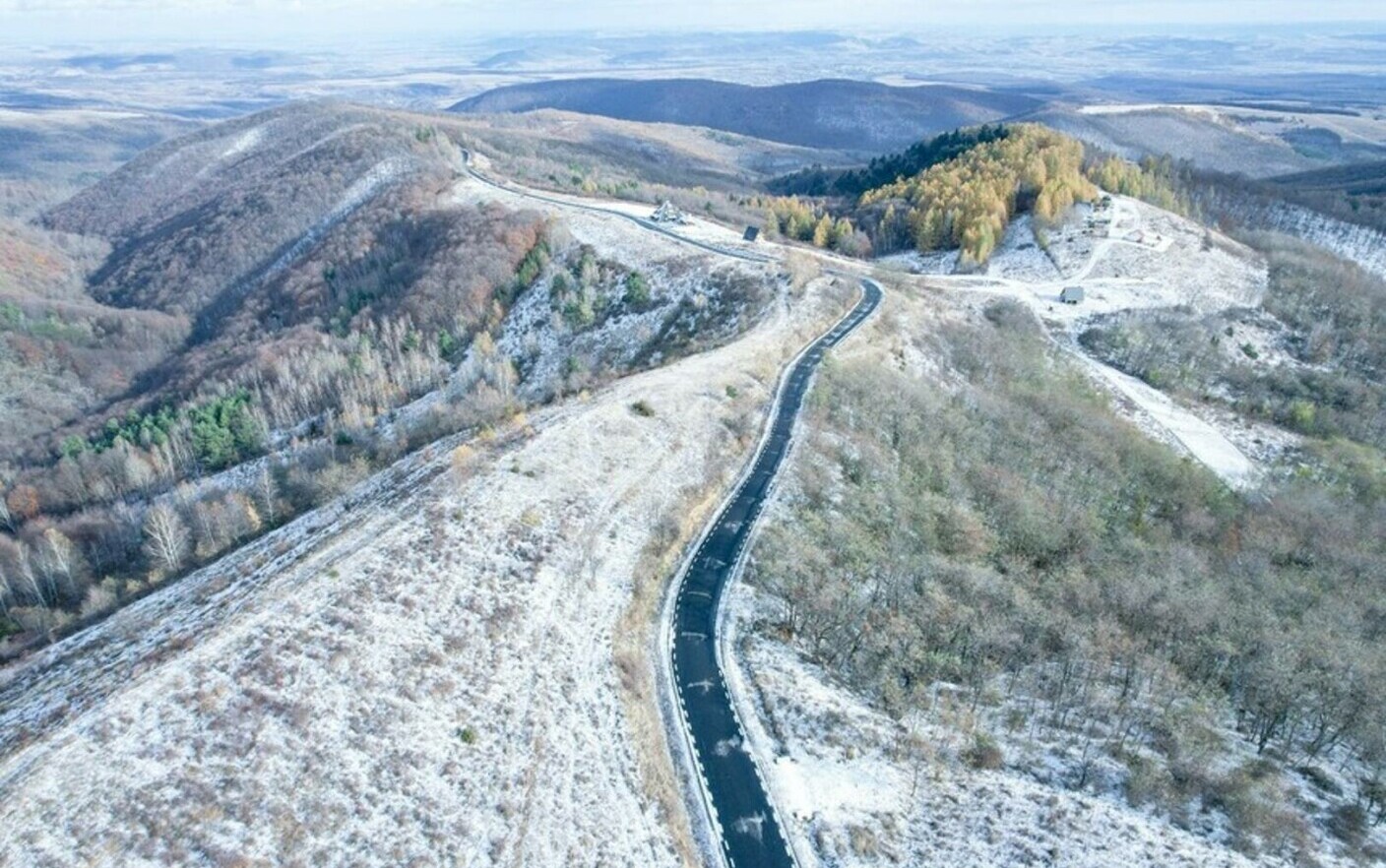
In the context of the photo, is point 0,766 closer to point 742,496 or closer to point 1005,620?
point 742,496

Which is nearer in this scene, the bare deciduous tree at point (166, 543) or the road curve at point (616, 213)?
the bare deciduous tree at point (166, 543)

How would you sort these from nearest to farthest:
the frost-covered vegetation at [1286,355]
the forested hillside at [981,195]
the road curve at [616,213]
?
the frost-covered vegetation at [1286,355] < the road curve at [616,213] < the forested hillside at [981,195]

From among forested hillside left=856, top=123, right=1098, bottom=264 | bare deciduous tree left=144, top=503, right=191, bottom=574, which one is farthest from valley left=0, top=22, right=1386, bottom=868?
forested hillside left=856, top=123, right=1098, bottom=264

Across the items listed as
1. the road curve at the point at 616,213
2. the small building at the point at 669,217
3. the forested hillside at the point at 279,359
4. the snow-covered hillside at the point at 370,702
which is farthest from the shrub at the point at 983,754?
the small building at the point at 669,217

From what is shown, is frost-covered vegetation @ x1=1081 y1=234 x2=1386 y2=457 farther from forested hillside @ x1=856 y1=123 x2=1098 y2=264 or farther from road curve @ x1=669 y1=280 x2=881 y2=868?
road curve @ x1=669 y1=280 x2=881 y2=868

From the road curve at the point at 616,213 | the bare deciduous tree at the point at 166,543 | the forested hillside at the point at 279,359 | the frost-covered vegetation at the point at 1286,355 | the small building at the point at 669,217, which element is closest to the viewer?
the bare deciduous tree at the point at 166,543

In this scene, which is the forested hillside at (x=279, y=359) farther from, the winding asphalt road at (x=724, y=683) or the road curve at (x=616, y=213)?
the winding asphalt road at (x=724, y=683)
